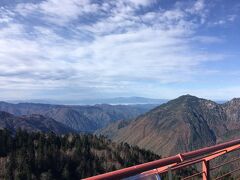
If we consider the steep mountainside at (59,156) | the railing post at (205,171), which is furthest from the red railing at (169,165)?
the steep mountainside at (59,156)

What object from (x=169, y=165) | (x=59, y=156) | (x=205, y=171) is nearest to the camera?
(x=169, y=165)

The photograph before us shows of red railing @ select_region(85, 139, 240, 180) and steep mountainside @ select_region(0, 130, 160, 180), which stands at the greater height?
red railing @ select_region(85, 139, 240, 180)

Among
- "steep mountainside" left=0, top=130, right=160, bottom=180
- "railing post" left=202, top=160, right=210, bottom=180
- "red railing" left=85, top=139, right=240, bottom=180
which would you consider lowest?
"steep mountainside" left=0, top=130, right=160, bottom=180

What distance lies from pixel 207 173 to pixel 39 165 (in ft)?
439

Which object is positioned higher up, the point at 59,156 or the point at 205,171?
the point at 205,171

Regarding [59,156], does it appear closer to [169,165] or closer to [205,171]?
[205,171]

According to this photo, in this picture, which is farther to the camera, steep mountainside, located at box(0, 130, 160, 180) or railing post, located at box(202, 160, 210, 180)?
steep mountainside, located at box(0, 130, 160, 180)

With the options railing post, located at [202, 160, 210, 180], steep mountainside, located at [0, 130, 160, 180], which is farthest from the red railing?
steep mountainside, located at [0, 130, 160, 180]

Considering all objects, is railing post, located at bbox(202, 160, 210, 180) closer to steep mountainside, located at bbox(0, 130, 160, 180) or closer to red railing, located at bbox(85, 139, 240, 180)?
red railing, located at bbox(85, 139, 240, 180)

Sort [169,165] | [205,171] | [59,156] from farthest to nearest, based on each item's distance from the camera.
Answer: [59,156] → [205,171] → [169,165]

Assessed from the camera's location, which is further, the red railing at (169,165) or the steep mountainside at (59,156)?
the steep mountainside at (59,156)

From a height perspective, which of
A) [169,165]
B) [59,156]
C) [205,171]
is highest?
[169,165]

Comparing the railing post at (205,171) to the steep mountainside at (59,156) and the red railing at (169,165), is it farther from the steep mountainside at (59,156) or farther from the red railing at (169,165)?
the steep mountainside at (59,156)

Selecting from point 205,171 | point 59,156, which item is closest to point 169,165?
point 205,171
